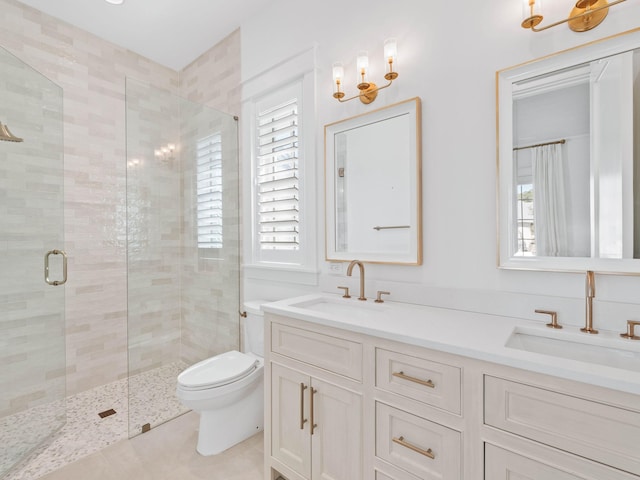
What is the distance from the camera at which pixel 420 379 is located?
1061mm

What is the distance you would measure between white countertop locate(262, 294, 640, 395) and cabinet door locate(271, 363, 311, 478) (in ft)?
1.01

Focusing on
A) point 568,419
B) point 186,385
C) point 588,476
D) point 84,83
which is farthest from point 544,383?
point 84,83

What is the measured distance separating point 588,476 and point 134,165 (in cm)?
257

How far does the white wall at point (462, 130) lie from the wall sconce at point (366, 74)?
2.1 inches

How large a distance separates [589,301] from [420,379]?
2.16 ft

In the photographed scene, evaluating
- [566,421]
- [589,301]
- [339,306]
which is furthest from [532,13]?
[339,306]

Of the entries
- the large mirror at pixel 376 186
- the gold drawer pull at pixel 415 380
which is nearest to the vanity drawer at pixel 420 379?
the gold drawer pull at pixel 415 380

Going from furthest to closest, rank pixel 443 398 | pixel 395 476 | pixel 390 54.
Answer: pixel 390 54, pixel 395 476, pixel 443 398

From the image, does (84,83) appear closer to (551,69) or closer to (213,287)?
(213,287)

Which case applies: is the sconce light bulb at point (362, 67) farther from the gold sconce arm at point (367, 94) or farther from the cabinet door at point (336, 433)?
the cabinet door at point (336, 433)

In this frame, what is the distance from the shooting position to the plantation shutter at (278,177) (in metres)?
2.14

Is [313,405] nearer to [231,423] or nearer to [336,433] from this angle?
[336,433]

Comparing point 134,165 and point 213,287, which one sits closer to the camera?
point 134,165

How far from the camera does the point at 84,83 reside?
98.2 inches
